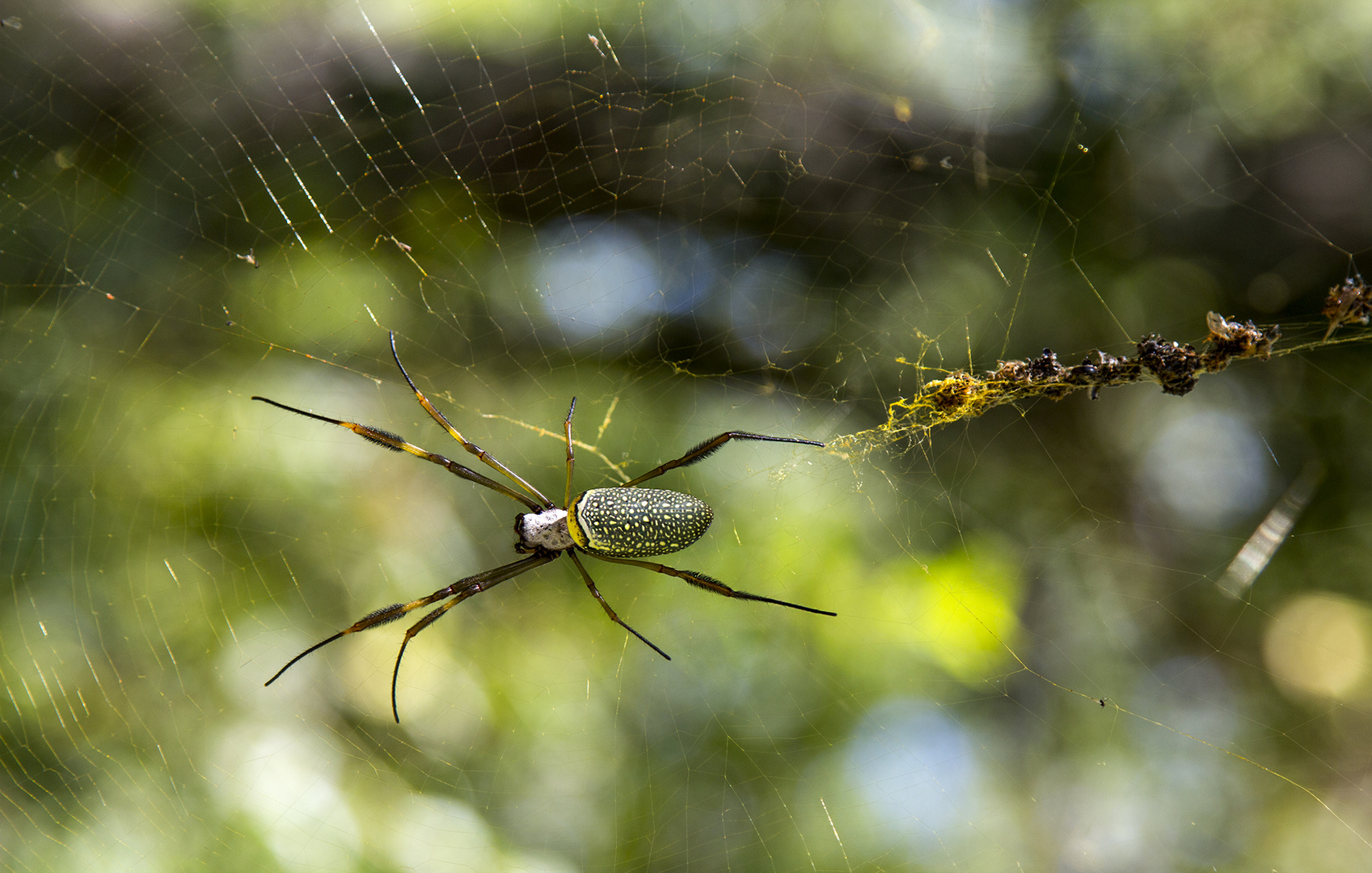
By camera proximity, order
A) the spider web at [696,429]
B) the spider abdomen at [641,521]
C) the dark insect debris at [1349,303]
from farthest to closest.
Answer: the spider web at [696,429] → the spider abdomen at [641,521] → the dark insect debris at [1349,303]

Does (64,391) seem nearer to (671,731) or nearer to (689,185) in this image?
(689,185)

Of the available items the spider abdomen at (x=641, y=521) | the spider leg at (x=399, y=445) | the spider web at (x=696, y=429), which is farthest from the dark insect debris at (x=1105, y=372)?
the spider leg at (x=399, y=445)

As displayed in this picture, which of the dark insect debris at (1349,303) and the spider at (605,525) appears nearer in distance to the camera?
the dark insect debris at (1349,303)

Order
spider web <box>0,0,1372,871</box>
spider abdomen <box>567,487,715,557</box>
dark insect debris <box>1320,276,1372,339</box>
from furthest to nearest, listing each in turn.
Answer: spider web <box>0,0,1372,871</box> → spider abdomen <box>567,487,715,557</box> → dark insect debris <box>1320,276,1372,339</box>

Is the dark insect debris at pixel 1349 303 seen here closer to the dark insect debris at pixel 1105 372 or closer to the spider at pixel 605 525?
the dark insect debris at pixel 1105 372

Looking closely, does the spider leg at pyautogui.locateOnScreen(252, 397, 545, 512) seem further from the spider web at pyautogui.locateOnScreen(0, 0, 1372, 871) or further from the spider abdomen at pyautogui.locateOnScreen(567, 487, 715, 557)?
the spider web at pyautogui.locateOnScreen(0, 0, 1372, 871)

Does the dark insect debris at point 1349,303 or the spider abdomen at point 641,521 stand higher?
the dark insect debris at point 1349,303

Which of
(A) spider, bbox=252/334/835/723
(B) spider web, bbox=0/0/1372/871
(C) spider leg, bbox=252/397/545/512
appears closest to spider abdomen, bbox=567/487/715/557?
(A) spider, bbox=252/334/835/723
